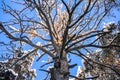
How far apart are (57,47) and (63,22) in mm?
1777

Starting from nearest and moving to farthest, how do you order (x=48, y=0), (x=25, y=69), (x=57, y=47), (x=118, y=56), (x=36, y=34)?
1. (x=57, y=47)
2. (x=48, y=0)
3. (x=36, y=34)
4. (x=25, y=69)
5. (x=118, y=56)

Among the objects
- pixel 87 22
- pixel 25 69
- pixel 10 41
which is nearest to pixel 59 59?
pixel 10 41

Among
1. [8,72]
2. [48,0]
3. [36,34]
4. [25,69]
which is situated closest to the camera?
[8,72]

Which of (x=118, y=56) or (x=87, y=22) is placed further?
(x=118, y=56)

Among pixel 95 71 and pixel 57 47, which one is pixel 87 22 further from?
pixel 95 71

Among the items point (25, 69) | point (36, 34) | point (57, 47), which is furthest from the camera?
point (25, 69)

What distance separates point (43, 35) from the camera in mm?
12398

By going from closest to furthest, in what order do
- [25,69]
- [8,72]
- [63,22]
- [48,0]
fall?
[8,72] < [48,0] < [63,22] < [25,69]

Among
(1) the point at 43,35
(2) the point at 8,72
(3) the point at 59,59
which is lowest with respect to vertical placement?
(2) the point at 8,72

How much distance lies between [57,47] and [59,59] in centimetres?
104

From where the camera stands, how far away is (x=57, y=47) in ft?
32.6

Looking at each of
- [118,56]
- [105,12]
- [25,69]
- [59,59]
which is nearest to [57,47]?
[59,59]

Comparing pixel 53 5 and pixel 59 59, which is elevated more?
pixel 53 5

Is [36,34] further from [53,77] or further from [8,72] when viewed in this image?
[8,72]
